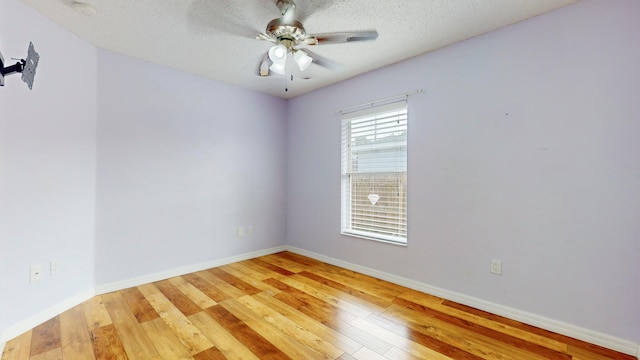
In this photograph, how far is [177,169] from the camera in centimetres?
322

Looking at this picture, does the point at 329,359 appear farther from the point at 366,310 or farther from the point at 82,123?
the point at 82,123

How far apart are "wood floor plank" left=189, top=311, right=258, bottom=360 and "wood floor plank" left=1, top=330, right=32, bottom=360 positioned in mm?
974

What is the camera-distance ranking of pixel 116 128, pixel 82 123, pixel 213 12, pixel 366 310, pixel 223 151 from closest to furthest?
1. pixel 213 12
2. pixel 366 310
3. pixel 82 123
4. pixel 116 128
5. pixel 223 151

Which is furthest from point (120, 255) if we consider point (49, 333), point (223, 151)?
point (223, 151)

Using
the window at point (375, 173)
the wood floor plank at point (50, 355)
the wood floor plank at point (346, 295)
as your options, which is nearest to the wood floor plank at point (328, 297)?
the wood floor plank at point (346, 295)

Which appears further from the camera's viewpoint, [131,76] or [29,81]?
[131,76]

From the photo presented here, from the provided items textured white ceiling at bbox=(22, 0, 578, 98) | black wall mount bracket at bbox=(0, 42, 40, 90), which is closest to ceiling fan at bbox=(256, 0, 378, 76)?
textured white ceiling at bbox=(22, 0, 578, 98)

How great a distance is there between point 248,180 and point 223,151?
20.8 inches

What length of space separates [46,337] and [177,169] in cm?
177

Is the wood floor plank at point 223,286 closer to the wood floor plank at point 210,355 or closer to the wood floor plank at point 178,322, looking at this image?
the wood floor plank at point 178,322

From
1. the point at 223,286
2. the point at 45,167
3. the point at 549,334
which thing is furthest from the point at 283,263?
the point at 549,334

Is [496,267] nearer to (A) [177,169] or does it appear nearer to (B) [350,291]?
(B) [350,291]

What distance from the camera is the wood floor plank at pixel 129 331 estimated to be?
180cm

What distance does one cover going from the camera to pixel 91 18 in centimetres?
221
